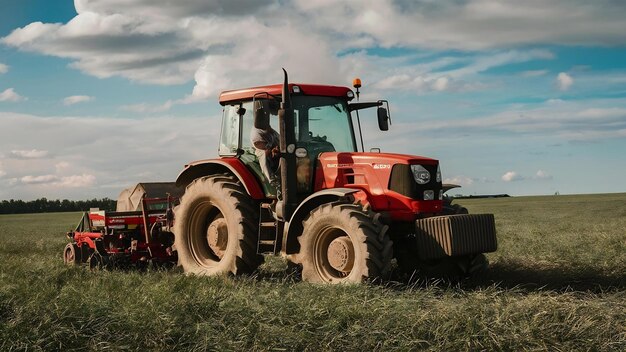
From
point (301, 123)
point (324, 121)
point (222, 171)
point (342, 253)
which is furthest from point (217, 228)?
point (342, 253)

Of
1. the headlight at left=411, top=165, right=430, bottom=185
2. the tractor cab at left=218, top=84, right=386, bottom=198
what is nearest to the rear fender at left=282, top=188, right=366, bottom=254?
the tractor cab at left=218, top=84, right=386, bottom=198

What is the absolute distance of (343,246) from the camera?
8.52m

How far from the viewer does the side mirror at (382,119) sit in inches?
401

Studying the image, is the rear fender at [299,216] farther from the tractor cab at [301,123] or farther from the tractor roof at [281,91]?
the tractor roof at [281,91]

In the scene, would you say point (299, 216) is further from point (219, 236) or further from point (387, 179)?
point (219, 236)

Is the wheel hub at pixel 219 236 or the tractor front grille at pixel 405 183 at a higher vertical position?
the tractor front grille at pixel 405 183

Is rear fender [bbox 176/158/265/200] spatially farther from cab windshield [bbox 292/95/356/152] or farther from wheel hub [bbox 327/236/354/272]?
wheel hub [bbox 327/236/354/272]

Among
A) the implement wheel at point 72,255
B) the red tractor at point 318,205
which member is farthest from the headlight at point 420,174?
the implement wheel at point 72,255

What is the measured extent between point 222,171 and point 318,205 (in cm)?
222

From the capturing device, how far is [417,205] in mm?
8930

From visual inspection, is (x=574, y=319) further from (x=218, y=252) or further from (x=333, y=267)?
(x=218, y=252)

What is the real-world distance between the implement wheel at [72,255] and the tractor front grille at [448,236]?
21.3ft

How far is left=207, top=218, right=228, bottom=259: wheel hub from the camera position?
33.8 feet

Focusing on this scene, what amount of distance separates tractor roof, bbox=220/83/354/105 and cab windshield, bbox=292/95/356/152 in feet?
0.28
